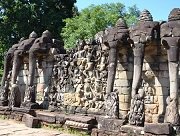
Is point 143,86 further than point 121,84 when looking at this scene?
No

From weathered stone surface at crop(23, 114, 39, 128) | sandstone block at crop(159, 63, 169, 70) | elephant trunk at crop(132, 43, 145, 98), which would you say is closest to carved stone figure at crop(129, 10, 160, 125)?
elephant trunk at crop(132, 43, 145, 98)

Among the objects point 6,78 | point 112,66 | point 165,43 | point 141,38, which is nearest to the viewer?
point 165,43

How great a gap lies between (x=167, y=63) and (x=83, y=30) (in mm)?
13252

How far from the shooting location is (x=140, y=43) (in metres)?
8.10

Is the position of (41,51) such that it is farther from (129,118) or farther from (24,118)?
(129,118)

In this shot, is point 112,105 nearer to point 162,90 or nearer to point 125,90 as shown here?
point 125,90

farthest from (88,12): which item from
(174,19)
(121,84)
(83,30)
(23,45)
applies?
(174,19)

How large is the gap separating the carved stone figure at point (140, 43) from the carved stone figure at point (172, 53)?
11.1 inches

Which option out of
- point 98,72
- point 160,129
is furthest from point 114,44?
point 160,129

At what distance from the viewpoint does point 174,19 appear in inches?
303

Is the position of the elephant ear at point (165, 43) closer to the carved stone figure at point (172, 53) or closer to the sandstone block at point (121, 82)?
the carved stone figure at point (172, 53)

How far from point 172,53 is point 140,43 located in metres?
0.90

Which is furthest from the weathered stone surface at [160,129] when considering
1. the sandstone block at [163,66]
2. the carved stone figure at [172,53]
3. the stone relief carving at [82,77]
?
the stone relief carving at [82,77]

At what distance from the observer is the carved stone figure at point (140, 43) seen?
7809 millimetres
